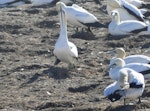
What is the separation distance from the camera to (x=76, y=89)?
502 inches

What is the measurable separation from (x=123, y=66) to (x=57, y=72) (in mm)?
Answer: 1316

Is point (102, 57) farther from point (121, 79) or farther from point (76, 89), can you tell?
point (121, 79)

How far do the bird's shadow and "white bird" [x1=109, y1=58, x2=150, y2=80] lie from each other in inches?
36.1

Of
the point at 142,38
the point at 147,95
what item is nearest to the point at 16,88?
the point at 147,95

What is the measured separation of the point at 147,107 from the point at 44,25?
331 inches

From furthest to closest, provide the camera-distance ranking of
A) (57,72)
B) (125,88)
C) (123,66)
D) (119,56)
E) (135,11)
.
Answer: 1. (135,11)
2. (119,56)
3. (57,72)
4. (123,66)
5. (125,88)

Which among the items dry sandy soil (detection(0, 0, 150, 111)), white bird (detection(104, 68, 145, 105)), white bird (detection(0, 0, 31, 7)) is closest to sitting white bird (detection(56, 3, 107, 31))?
dry sandy soil (detection(0, 0, 150, 111))

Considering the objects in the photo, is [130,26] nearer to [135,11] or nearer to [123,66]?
[135,11]

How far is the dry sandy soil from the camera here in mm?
11750

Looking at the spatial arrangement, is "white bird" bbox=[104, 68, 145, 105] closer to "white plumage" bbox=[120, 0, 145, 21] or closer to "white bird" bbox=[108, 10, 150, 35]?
"white bird" bbox=[108, 10, 150, 35]

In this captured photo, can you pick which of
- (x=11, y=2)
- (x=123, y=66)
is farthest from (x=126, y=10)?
(x=123, y=66)

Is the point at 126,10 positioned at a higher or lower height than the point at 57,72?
lower

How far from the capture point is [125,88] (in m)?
11.1

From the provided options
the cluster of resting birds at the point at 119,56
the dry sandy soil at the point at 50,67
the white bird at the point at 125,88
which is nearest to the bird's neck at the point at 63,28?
the cluster of resting birds at the point at 119,56
